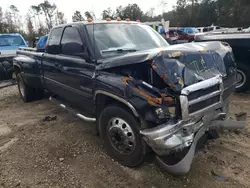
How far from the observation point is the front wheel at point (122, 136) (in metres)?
2.97

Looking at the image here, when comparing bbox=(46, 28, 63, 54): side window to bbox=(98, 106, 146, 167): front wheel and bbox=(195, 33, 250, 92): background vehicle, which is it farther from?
bbox=(195, 33, 250, 92): background vehicle

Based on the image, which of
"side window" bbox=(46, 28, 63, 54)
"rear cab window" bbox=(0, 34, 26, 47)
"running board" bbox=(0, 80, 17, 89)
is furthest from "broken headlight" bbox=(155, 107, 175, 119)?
"rear cab window" bbox=(0, 34, 26, 47)

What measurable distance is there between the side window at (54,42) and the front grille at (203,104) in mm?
2769

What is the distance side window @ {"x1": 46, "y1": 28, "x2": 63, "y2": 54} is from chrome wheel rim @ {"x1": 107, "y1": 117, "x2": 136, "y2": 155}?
6.51ft

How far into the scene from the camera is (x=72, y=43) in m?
3.83

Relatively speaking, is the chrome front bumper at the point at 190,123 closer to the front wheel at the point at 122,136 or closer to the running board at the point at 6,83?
the front wheel at the point at 122,136

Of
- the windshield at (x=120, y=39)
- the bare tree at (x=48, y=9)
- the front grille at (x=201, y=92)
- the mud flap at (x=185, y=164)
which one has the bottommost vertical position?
the mud flap at (x=185, y=164)

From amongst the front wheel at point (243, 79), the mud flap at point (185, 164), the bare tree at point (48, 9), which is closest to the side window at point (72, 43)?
the mud flap at point (185, 164)

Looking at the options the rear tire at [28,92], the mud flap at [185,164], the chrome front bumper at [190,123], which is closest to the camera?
the chrome front bumper at [190,123]

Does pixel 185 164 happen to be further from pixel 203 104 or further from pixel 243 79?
pixel 243 79

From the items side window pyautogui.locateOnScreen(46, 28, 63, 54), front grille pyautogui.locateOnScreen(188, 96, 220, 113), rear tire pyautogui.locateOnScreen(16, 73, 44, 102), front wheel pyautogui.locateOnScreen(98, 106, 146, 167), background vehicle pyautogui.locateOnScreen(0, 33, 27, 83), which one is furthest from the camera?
background vehicle pyautogui.locateOnScreen(0, 33, 27, 83)

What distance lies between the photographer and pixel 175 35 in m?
22.1

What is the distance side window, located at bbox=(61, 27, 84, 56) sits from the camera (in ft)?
12.3

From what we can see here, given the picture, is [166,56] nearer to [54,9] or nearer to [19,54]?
[19,54]
